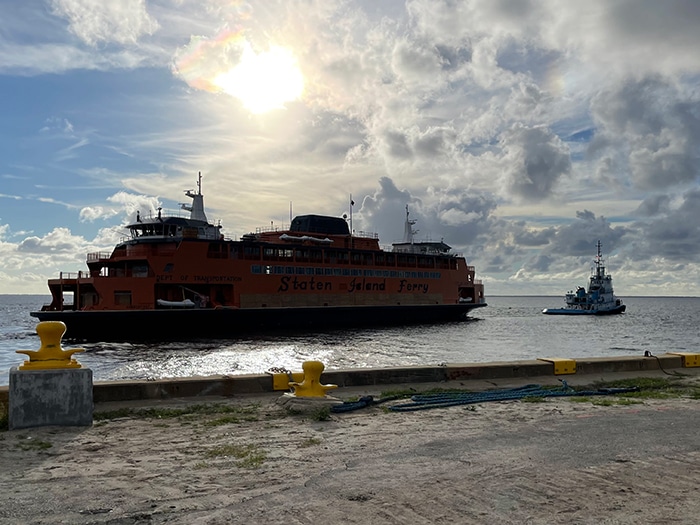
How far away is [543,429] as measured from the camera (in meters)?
6.79

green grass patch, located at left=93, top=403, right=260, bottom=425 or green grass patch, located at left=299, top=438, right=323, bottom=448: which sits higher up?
green grass patch, located at left=93, top=403, right=260, bottom=425

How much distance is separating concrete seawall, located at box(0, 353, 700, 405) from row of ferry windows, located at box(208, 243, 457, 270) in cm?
3461

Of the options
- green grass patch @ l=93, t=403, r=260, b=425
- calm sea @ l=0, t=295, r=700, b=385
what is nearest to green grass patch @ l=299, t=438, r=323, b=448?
green grass patch @ l=93, t=403, r=260, b=425

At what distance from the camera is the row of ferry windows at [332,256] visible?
147 feet

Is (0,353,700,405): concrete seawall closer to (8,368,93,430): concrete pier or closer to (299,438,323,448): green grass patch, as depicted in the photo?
(8,368,93,430): concrete pier

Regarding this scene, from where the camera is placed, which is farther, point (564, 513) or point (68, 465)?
point (68, 465)

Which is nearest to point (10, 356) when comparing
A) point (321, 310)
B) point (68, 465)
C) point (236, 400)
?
point (321, 310)

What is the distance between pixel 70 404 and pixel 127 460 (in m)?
1.73

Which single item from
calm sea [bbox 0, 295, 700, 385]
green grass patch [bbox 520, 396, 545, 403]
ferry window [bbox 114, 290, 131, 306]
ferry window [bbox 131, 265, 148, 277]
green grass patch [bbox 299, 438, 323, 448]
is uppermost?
ferry window [bbox 131, 265, 148, 277]

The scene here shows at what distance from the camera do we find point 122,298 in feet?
129

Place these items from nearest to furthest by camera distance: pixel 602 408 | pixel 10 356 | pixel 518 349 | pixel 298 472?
pixel 298 472
pixel 602 408
pixel 10 356
pixel 518 349

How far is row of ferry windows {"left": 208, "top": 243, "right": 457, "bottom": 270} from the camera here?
147ft

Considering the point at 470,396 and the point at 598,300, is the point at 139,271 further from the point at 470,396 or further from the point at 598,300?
the point at 598,300

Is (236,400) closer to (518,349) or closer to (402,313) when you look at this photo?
(518,349)
